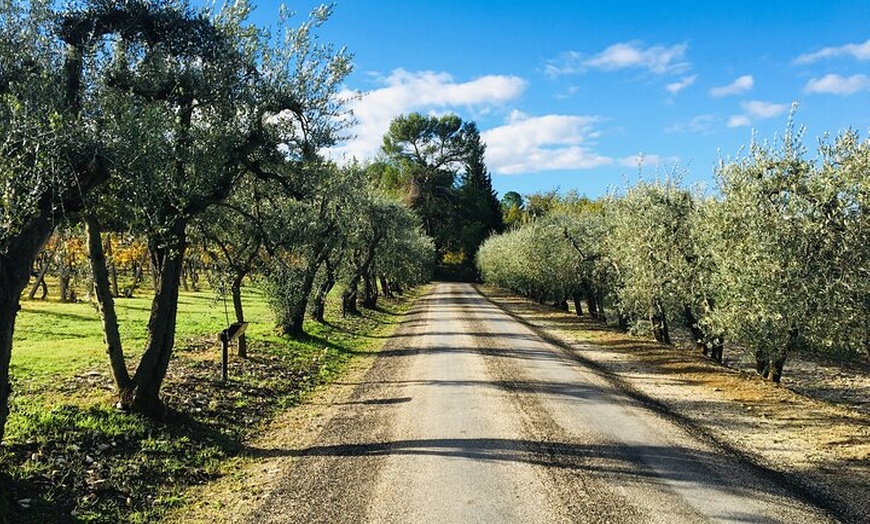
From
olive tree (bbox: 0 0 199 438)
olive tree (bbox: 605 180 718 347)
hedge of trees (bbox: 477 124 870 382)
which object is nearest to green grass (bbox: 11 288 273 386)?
olive tree (bbox: 0 0 199 438)

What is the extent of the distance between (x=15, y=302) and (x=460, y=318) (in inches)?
1280

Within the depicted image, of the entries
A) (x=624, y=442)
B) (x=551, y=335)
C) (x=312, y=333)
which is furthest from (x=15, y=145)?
(x=551, y=335)

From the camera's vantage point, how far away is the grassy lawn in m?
8.41

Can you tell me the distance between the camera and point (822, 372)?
28.5 meters

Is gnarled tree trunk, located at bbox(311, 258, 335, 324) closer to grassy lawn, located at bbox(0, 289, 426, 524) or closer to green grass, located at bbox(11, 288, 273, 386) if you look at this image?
green grass, located at bbox(11, 288, 273, 386)

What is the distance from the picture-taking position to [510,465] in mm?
9891

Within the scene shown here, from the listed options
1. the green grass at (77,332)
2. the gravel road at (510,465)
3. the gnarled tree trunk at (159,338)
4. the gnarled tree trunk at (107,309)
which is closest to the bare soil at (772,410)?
the gravel road at (510,465)

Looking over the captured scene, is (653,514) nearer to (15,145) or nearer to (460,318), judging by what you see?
(15,145)

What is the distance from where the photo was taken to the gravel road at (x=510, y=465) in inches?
319

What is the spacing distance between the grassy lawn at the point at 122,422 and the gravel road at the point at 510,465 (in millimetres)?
1699

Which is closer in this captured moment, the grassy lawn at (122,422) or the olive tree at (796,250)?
the grassy lawn at (122,422)

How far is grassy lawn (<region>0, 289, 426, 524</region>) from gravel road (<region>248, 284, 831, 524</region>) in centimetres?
170

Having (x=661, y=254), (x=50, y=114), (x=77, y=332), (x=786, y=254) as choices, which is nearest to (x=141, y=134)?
(x=50, y=114)

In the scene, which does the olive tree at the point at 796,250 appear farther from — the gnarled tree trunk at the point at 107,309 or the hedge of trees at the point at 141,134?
the gnarled tree trunk at the point at 107,309
